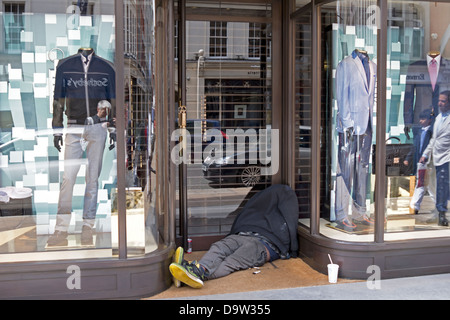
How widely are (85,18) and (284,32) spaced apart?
1.98m

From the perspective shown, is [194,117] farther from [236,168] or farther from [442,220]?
[442,220]

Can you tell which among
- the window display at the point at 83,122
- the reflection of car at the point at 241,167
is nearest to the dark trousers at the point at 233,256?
the reflection of car at the point at 241,167

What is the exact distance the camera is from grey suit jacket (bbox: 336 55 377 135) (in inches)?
166

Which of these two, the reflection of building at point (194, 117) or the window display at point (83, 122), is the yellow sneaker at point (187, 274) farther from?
the window display at point (83, 122)

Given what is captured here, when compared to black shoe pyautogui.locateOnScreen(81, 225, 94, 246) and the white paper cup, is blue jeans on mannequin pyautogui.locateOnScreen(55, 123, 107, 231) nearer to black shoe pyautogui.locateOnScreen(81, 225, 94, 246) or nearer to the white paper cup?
Answer: black shoe pyautogui.locateOnScreen(81, 225, 94, 246)

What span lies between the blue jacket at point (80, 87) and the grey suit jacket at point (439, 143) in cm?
289

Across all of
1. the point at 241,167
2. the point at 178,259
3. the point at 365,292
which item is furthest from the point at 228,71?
the point at 365,292

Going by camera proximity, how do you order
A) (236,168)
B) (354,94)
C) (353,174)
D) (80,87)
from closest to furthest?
1. (80,87)
2. (354,94)
3. (353,174)
4. (236,168)

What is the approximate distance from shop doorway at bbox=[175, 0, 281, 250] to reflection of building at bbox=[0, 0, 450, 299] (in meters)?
0.01

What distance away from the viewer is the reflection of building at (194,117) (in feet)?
12.1

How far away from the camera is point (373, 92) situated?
4.18 meters

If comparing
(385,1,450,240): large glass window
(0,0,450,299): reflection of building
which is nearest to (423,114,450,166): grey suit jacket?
(385,1,450,240): large glass window

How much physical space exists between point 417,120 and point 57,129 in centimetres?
316

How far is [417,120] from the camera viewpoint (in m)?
4.50
